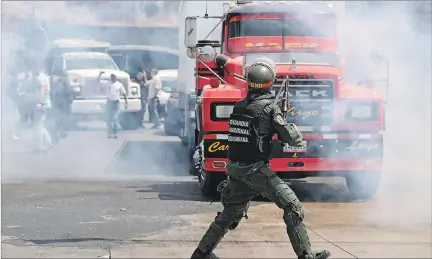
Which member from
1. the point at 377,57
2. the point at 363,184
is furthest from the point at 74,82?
the point at 363,184

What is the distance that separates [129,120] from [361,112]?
12.0 m

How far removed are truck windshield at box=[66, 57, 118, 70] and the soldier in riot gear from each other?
1358 centimetres

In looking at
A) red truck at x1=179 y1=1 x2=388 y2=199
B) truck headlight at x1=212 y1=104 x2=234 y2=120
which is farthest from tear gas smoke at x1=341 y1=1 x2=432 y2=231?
truck headlight at x1=212 y1=104 x2=234 y2=120

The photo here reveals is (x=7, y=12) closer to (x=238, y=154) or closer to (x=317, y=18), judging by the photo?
(x=317, y=18)

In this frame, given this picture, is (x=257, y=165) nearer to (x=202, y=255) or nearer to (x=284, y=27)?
(x=202, y=255)

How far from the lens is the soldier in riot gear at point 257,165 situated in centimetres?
677

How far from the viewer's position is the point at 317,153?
10.2m

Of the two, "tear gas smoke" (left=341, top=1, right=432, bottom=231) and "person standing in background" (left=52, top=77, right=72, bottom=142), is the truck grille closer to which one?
"tear gas smoke" (left=341, top=1, right=432, bottom=231)

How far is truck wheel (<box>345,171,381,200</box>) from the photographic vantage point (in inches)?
416

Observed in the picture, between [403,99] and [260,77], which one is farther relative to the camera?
[403,99]

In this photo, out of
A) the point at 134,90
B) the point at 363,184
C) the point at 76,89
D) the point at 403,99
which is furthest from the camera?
the point at 134,90

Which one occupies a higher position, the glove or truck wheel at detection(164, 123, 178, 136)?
the glove

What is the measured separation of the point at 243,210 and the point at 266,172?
380 mm

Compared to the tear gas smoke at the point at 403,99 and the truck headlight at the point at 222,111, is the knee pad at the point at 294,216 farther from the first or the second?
the truck headlight at the point at 222,111
